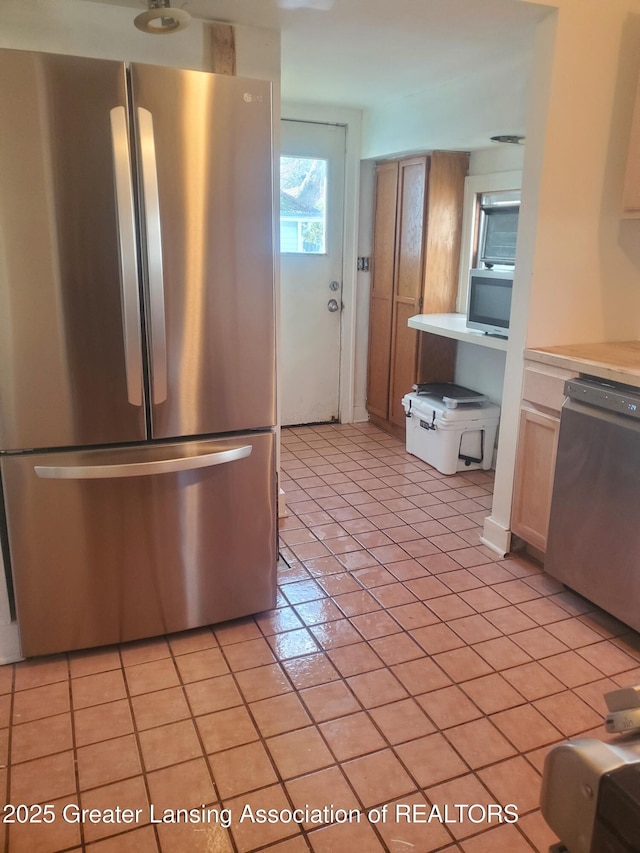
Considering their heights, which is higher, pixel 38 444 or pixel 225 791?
pixel 38 444

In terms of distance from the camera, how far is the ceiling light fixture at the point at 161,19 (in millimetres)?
2071

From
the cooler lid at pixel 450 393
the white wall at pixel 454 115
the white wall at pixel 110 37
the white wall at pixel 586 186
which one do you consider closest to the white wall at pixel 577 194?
the white wall at pixel 586 186

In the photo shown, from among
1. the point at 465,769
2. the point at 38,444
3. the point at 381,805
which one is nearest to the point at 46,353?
the point at 38,444

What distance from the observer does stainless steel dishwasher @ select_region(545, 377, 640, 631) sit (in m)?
2.12

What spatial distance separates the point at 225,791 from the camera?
1.60 metres

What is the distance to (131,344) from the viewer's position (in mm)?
1882

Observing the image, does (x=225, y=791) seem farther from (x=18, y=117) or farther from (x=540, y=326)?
(x=540, y=326)

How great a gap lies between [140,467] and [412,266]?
2.67 metres

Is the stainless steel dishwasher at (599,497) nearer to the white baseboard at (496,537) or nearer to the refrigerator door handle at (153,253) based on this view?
the white baseboard at (496,537)

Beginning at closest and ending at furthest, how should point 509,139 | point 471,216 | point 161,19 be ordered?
1. point 161,19
2. point 509,139
3. point 471,216

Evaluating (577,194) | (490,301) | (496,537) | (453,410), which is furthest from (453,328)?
(496,537)

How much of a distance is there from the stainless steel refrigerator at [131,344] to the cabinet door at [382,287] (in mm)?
2384

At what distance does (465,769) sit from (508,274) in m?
2.32

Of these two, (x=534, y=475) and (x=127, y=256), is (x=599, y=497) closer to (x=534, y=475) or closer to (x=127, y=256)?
(x=534, y=475)
